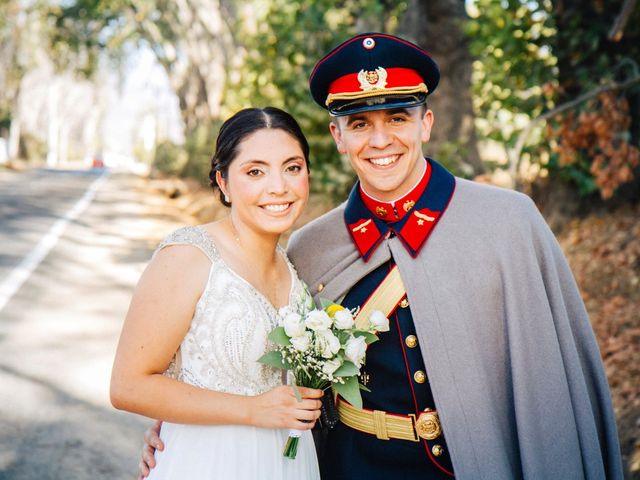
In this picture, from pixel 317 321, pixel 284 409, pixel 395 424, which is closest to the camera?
pixel 317 321

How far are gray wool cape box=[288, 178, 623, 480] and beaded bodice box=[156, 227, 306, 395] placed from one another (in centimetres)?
57

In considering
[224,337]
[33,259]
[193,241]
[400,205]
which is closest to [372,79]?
[400,205]

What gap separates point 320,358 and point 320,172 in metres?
8.21

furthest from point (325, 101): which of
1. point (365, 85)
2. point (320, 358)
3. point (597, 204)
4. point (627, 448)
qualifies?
point (597, 204)

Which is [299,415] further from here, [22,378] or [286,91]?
[286,91]

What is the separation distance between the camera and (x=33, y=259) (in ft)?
37.5

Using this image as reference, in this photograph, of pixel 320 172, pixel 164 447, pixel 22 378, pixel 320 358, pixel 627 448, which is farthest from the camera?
pixel 320 172

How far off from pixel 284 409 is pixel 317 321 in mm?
385

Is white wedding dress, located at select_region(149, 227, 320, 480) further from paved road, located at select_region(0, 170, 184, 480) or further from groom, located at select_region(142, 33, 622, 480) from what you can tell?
paved road, located at select_region(0, 170, 184, 480)

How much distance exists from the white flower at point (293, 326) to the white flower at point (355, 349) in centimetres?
17

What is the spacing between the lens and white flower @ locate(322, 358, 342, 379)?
2596 millimetres

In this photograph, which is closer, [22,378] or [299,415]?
[299,415]

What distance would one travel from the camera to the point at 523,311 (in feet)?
9.02

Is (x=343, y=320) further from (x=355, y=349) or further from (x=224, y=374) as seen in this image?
(x=224, y=374)
